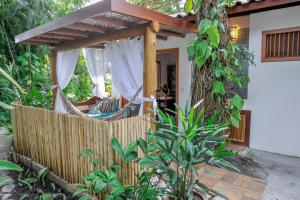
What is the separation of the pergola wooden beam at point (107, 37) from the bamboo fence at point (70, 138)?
1361 mm

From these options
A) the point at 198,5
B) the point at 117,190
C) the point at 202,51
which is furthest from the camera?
the point at 198,5

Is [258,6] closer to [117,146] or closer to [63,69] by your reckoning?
[117,146]

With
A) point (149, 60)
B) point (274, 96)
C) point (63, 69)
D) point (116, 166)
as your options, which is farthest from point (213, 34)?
point (63, 69)

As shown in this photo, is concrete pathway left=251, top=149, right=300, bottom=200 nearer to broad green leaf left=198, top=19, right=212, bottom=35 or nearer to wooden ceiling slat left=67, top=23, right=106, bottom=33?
broad green leaf left=198, top=19, right=212, bottom=35

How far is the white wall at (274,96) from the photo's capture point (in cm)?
361

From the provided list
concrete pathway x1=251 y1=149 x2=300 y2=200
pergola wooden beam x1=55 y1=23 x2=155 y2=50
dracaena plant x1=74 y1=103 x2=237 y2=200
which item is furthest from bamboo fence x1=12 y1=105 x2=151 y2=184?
concrete pathway x1=251 y1=149 x2=300 y2=200

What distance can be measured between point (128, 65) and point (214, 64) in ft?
4.64

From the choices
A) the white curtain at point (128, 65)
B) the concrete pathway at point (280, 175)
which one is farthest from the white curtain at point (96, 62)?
the concrete pathway at point (280, 175)

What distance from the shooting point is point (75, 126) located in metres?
2.68

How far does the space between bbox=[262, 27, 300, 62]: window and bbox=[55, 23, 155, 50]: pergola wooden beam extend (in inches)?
89.0

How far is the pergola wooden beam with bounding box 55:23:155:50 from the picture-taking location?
10.5 ft

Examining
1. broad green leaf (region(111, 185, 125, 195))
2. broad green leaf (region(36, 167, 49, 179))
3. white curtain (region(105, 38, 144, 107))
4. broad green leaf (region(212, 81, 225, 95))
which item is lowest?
broad green leaf (region(36, 167, 49, 179))

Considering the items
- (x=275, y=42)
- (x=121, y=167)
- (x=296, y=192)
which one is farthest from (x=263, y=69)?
(x=121, y=167)

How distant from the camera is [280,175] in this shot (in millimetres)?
3039
